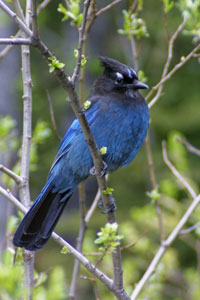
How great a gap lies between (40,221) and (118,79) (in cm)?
122

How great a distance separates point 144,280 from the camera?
3189mm

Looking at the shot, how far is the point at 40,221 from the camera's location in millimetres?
3627

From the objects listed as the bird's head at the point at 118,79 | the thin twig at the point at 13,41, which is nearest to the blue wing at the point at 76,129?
the bird's head at the point at 118,79

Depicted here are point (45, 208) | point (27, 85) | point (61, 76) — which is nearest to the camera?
point (61, 76)

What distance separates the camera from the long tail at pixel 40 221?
3.35m

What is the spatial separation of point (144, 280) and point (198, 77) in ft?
25.8

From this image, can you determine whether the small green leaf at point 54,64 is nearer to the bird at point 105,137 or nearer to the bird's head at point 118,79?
the bird at point 105,137

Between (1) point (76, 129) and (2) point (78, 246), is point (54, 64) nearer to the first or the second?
(2) point (78, 246)

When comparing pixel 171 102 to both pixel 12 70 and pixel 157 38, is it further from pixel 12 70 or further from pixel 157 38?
pixel 12 70

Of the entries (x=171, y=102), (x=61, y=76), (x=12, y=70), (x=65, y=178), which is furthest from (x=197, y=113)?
(x=61, y=76)

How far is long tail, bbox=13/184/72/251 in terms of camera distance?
335 cm

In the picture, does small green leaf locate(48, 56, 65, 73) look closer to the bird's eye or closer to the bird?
the bird

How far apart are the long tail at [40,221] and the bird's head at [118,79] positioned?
86cm

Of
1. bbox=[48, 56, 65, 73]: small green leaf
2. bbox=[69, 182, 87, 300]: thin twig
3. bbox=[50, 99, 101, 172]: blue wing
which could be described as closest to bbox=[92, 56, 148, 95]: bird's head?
bbox=[50, 99, 101, 172]: blue wing
